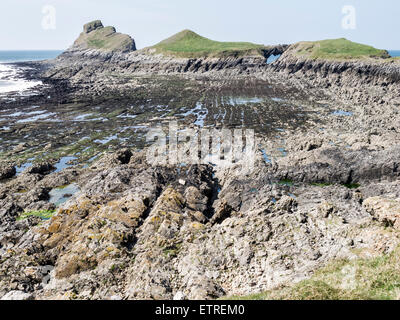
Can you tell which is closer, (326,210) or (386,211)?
(386,211)

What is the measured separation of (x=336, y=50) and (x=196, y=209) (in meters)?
152

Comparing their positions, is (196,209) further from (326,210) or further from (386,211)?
(386,211)

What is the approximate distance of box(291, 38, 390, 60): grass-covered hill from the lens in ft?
414

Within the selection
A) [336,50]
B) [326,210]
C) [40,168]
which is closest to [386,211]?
[326,210]

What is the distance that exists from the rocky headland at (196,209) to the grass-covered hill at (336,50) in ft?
209

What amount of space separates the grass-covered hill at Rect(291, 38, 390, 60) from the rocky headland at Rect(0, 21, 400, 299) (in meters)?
63.7

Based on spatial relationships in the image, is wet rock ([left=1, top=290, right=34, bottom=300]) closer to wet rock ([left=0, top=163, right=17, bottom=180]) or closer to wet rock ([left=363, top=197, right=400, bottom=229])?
wet rock ([left=363, top=197, right=400, bottom=229])

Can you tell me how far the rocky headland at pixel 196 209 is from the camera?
15.1 meters

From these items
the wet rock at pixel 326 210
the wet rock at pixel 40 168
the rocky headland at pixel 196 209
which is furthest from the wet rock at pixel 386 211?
the wet rock at pixel 40 168

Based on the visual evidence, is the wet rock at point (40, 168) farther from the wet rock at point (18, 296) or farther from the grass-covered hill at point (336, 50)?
the grass-covered hill at point (336, 50)

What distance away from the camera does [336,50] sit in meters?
143

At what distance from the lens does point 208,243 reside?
1838 centimetres

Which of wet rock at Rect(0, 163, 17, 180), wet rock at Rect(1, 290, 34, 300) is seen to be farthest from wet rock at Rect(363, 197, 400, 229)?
wet rock at Rect(0, 163, 17, 180)
